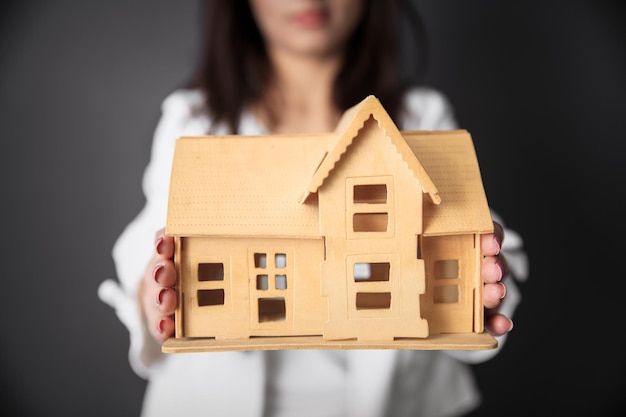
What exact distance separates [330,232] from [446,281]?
17cm

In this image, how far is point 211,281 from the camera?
2.36ft

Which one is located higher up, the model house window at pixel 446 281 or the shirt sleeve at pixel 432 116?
the shirt sleeve at pixel 432 116

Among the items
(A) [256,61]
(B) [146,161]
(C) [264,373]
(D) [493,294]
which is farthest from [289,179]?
(B) [146,161]

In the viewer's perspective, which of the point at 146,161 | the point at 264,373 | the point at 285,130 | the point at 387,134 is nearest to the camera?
the point at 387,134

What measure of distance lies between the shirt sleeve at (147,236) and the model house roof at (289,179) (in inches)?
13.1

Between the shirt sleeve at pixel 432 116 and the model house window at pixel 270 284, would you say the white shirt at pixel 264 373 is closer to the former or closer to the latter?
the shirt sleeve at pixel 432 116

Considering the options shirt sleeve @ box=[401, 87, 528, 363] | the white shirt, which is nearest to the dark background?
shirt sleeve @ box=[401, 87, 528, 363]

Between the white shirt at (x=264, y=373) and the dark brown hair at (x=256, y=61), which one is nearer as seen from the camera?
the white shirt at (x=264, y=373)

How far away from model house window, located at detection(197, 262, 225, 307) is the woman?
7cm

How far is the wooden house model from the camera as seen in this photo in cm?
68

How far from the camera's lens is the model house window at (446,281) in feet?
2.42

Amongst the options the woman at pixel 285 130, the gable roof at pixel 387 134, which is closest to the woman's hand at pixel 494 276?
the gable roof at pixel 387 134

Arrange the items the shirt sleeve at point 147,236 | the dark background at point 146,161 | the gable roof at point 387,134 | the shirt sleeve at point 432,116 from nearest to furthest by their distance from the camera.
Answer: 1. the gable roof at point 387,134
2. the shirt sleeve at point 147,236
3. the shirt sleeve at point 432,116
4. the dark background at point 146,161

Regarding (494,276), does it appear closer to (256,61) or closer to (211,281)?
(211,281)
